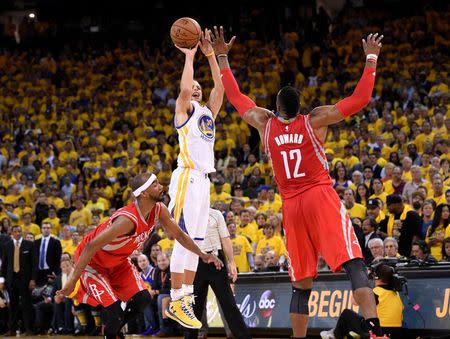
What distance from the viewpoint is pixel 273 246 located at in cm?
1518

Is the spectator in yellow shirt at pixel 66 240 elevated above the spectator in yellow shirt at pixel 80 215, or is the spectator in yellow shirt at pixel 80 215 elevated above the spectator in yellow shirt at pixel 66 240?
the spectator in yellow shirt at pixel 80 215

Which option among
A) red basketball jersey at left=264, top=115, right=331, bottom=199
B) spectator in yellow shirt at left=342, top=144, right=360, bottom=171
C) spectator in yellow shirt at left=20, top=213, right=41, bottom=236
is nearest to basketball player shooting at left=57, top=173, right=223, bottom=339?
red basketball jersey at left=264, top=115, right=331, bottom=199

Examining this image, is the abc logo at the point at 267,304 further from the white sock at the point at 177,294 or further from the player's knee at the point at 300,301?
the player's knee at the point at 300,301

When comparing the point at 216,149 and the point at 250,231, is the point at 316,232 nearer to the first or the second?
the point at 250,231

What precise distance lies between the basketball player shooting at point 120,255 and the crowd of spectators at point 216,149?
4.07 meters

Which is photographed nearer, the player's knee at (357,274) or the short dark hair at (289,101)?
the player's knee at (357,274)

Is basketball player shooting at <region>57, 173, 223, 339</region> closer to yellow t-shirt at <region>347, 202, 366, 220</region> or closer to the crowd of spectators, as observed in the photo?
the crowd of spectators

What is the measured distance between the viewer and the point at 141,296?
31.4 ft

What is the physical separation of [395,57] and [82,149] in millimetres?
8420

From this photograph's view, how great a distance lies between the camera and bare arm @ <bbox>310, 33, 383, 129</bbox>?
7953 millimetres

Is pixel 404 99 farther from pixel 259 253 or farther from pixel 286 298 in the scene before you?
pixel 286 298

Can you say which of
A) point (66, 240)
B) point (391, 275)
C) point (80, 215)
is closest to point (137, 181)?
point (391, 275)

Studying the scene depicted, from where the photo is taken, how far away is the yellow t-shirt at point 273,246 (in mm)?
15125

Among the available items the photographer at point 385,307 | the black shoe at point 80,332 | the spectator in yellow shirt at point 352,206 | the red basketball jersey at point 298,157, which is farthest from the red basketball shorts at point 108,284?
the black shoe at point 80,332
